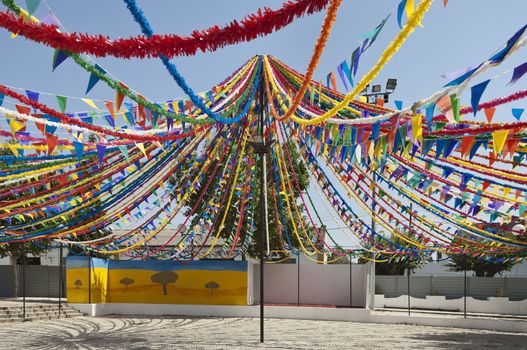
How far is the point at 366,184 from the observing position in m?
12.4

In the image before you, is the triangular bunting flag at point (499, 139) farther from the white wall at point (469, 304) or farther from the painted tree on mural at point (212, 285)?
the white wall at point (469, 304)

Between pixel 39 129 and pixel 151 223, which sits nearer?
pixel 39 129

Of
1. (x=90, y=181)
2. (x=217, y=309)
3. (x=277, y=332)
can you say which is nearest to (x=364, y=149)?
(x=90, y=181)

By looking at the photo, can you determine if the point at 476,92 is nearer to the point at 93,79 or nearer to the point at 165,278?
the point at 93,79

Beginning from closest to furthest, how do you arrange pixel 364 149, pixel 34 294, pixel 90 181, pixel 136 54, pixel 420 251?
pixel 136 54
pixel 364 149
pixel 90 181
pixel 420 251
pixel 34 294

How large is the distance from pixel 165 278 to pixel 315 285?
5.76m

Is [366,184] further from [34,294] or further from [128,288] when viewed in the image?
[34,294]

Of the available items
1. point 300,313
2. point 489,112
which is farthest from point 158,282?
point 489,112

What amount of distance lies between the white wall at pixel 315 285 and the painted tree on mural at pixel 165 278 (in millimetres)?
3155

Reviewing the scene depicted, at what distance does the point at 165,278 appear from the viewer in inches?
787

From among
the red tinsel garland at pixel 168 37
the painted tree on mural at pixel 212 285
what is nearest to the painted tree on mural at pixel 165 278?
the painted tree on mural at pixel 212 285

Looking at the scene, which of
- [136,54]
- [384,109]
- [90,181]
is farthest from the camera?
[90,181]

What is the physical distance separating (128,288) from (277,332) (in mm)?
7768

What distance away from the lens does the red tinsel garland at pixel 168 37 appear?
11.9 ft
